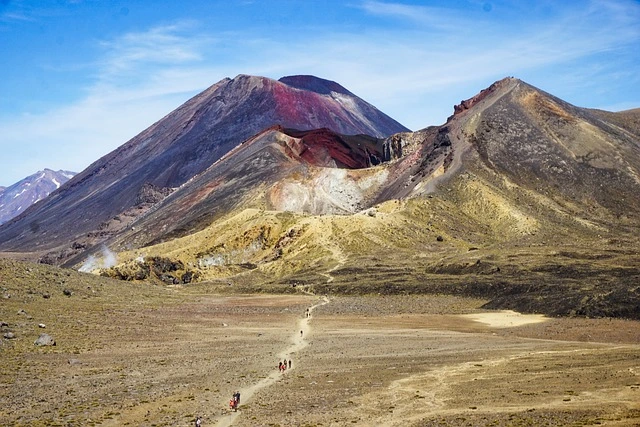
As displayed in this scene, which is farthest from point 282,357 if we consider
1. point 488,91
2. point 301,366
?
point 488,91

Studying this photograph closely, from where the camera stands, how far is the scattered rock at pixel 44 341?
4944cm

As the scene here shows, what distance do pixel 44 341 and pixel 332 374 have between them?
2100 centimetres

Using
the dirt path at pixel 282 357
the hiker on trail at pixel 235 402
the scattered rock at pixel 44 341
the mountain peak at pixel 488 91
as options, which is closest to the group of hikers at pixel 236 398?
the hiker on trail at pixel 235 402

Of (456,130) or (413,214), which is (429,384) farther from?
(456,130)

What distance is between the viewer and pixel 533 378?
3712 centimetres

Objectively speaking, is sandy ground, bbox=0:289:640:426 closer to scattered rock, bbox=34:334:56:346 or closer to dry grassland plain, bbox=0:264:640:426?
dry grassland plain, bbox=0:264:640:426

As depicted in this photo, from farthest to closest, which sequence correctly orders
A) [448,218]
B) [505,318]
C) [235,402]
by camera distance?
[448,218]
[505,318]
[235,402]

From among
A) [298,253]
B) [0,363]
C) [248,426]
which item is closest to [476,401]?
[248,426]

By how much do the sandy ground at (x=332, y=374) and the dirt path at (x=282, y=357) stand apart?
0.49 feet

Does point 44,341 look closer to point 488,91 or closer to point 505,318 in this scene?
point 505,318

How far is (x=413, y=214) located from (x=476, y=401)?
10308 centimetres

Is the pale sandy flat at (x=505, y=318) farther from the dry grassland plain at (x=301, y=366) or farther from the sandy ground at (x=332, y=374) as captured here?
the sandy ground at (x=332, y=374)

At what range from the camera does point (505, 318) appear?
73750mm

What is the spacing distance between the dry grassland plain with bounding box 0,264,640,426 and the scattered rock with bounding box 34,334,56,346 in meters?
0.75
